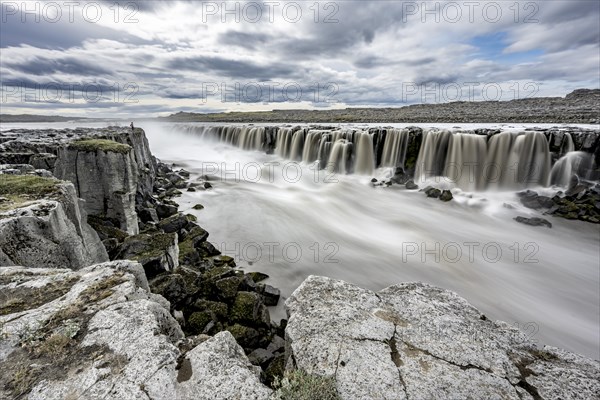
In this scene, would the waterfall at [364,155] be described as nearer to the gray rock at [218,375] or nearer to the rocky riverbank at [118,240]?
the rocky riverbank at [118,240]

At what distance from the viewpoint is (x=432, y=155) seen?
23859 mm

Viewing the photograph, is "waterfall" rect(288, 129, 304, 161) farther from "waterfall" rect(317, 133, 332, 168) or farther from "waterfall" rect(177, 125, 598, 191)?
"waterfall" rect(317, 133, 332, 168)

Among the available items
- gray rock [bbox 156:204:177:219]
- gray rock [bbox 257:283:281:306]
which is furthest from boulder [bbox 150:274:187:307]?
gray rock [bbox 156:204:177:219]

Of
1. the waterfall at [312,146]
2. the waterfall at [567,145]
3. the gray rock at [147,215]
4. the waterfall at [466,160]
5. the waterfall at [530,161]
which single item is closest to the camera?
the gray rock at [147,215]

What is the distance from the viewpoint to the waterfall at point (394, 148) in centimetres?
2553

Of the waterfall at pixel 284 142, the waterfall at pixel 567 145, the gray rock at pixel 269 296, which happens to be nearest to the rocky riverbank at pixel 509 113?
the waterfall at pixel 567 145

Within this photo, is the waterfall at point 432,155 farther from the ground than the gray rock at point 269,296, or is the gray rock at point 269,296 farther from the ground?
the waterfall at point 432,155

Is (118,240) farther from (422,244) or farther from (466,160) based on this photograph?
(466,160)

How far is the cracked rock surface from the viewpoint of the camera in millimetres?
2979

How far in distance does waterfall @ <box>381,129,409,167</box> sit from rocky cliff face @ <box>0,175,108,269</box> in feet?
78.4

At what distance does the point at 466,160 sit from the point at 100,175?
76.4 feet

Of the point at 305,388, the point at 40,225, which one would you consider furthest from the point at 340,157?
the point at 305,388

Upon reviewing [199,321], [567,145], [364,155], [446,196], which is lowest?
[199,321]

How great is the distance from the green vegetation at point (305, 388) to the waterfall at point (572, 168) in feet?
78.8
